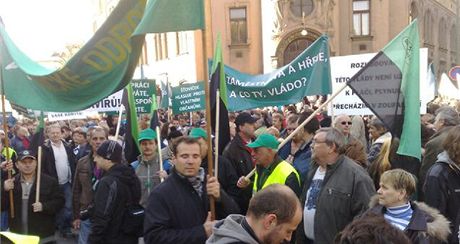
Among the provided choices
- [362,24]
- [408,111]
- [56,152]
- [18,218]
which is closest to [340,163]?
[408,111]

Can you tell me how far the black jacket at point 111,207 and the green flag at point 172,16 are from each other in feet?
5.09

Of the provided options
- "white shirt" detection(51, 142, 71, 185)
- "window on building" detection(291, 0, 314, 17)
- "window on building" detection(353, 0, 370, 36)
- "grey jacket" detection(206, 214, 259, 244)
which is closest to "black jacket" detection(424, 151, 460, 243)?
"grey jacket" detection(206, 214, 259, 244)

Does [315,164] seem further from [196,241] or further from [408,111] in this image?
[196,241]

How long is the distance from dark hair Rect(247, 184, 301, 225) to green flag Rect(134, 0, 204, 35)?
5.77ft

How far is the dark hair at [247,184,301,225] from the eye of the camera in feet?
8.42

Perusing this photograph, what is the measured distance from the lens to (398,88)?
4.98 m

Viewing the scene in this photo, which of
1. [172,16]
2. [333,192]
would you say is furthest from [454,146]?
[172,16]

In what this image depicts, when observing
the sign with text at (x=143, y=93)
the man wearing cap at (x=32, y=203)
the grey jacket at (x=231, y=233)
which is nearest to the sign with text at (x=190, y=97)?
the sign with text at (x=143, y=93)

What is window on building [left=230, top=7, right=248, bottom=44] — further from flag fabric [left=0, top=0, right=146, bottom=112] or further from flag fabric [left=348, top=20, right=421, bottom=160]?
flag fabric [left=0, top=0, right=146, bottom=112]

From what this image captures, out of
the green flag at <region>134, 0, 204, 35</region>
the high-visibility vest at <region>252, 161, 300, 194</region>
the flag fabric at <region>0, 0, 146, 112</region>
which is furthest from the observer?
the high-visibility vest at <region>252, 161, 300, 194</region>

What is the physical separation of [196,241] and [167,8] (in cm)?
167

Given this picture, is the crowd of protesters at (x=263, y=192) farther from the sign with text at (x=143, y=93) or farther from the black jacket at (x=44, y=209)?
the sign with text at (x=143, y=93)

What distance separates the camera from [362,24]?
29156 millimetres

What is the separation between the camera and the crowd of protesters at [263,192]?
8.63 feet
